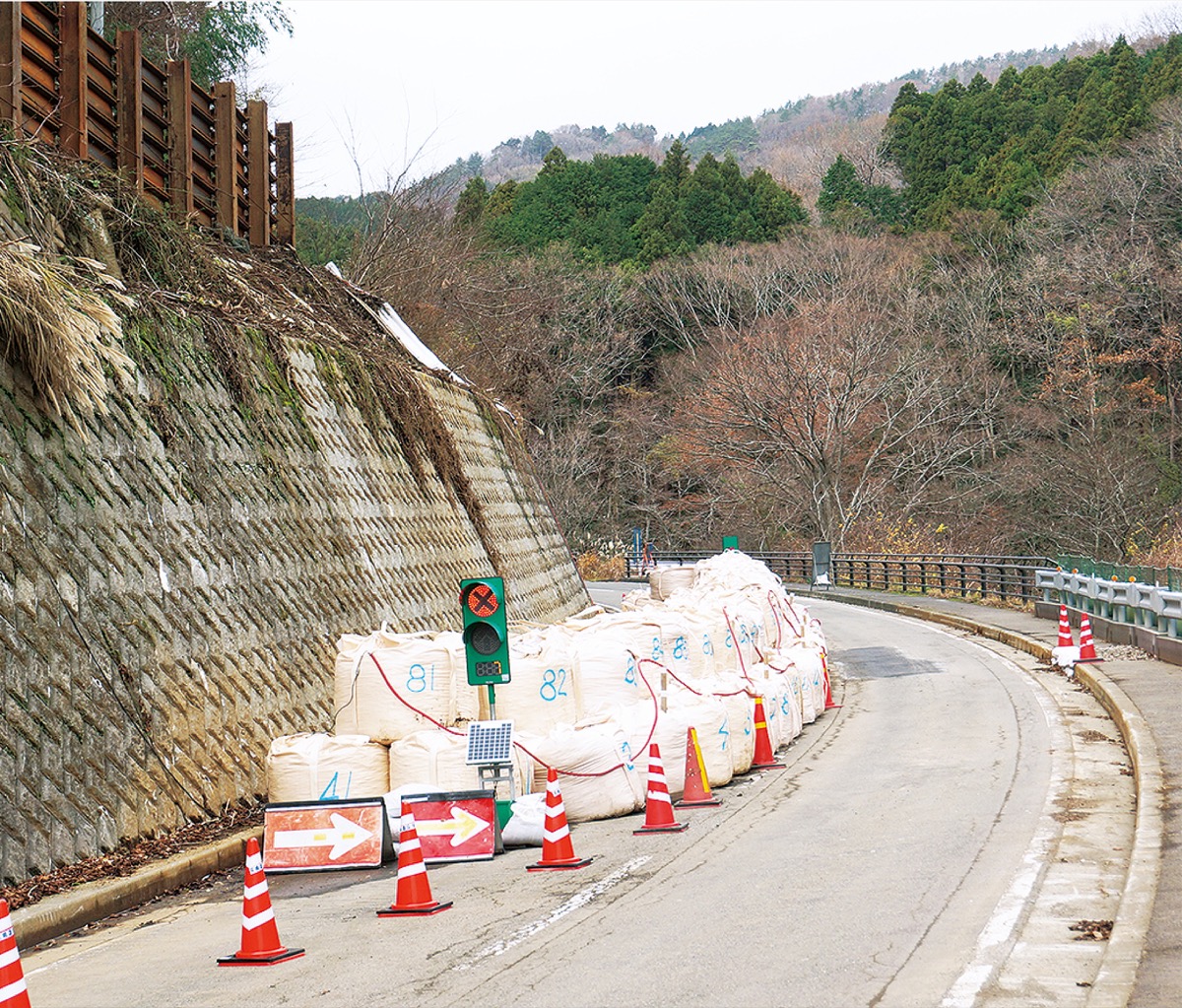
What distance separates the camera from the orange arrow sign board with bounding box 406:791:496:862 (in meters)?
10.0

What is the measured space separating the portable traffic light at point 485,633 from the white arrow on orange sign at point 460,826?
3.33 ft

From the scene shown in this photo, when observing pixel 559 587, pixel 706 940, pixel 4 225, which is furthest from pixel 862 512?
pixel 706 940

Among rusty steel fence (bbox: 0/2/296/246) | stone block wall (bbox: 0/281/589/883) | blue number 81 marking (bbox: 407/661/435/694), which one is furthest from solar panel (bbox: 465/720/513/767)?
rusty steel fence (bbox: 0/2/296/246)

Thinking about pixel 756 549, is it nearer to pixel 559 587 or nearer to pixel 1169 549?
pixel 1169 549

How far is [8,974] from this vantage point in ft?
19.7

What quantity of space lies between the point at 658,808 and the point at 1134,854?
359 cm

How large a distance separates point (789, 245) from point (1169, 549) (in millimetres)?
30326

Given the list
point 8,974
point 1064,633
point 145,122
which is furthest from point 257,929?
point 1064,633

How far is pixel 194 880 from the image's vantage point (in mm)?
9781

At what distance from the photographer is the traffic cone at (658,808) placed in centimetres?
1041

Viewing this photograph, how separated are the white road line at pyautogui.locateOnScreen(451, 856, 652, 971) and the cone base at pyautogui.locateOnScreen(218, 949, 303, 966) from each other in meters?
1.04

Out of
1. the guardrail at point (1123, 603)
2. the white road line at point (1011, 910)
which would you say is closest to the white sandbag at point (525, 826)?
the white road line at point (1011, 910)

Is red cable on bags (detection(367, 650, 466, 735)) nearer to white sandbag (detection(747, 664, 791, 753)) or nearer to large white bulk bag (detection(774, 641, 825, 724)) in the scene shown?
white sandbag (detection(747, 664, 791, 753))

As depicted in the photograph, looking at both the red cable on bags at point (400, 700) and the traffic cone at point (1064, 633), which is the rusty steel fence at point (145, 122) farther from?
the traffic cone at point (1064, 633)
